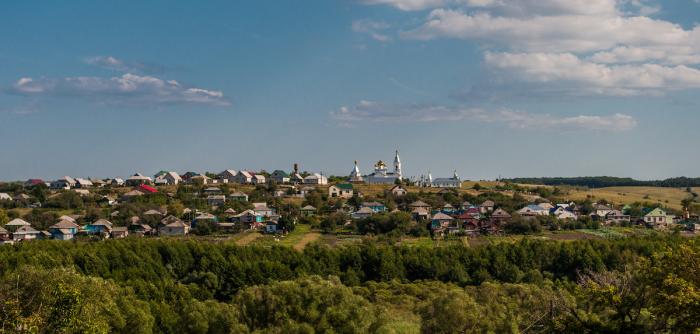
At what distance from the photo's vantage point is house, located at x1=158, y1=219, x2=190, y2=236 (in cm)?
5838

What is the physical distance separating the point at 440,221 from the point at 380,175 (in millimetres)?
40632

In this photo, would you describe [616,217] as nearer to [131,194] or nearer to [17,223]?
[131,194]

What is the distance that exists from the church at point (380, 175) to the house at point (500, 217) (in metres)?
35.6

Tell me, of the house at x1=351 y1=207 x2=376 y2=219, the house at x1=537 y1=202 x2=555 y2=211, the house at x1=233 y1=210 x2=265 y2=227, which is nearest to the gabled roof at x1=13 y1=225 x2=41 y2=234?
the house at x1=233 y1=210 x2=265 y2=227

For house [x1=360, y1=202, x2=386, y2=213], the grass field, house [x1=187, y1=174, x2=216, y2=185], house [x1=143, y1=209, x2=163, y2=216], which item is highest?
house [x1=187, y1=174, x2=216, y2=185]

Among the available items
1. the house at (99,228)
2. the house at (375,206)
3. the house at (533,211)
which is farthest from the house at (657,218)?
the house at (99,228)

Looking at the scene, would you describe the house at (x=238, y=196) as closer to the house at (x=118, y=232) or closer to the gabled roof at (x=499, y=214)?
the house at (x=118, y=232)

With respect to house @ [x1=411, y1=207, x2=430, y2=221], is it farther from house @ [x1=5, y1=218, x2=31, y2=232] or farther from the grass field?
the grass field

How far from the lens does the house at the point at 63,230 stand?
56469mm

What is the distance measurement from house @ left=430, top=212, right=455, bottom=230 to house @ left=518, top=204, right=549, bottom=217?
340 inches

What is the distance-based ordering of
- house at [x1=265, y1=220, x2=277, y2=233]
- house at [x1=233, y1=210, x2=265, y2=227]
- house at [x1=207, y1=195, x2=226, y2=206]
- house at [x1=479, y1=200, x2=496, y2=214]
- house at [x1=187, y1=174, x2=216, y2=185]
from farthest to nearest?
house at [x1=187, y1=174, x2=216, y2=185] → house at [x1=207, y1=195, x2=226, y2=206] → house at [x1=479, y1=200, x2=496, y2=214] → house at [x1=233, y1=210, x2=265, y2=227] → house at [x1=265, y1=220, x2=277, y2=233]

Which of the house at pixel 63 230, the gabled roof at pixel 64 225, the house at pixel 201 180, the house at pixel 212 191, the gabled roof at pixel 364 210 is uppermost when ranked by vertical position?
the house at pixel 201 180

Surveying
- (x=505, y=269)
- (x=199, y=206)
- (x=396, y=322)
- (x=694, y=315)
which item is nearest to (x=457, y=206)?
(x=199, y=206)

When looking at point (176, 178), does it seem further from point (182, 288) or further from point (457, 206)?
point (182, 288)
